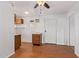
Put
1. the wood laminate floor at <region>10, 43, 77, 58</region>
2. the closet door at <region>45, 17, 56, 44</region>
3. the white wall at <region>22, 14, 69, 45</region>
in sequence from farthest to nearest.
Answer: the closet door at <region>45, 17, 56, 44</region>
the white wall at <region>22, 14, 69, 45</region>
the wood laminate floor at <region>10, 43, 77, 58</region>

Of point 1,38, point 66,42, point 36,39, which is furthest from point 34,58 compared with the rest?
point 66,42

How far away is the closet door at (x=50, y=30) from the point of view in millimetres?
9391

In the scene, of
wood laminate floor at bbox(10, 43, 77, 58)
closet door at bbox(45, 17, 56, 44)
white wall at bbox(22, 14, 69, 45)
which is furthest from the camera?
closet door at bbox(45, 17, 56, 44)

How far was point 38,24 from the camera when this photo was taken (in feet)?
32.1

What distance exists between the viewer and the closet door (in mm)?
9391

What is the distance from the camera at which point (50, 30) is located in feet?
31.0

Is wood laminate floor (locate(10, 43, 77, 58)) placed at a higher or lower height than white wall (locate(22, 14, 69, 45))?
lower

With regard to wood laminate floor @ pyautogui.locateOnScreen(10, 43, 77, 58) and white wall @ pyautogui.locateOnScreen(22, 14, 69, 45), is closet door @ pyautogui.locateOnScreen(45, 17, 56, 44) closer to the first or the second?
white wall @ pyautogui.locateOnScreen(22, 14, 69, 45)

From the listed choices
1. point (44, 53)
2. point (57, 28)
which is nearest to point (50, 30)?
point (57, 28)

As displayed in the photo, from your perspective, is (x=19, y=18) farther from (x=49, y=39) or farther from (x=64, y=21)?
(x=64, y=21)

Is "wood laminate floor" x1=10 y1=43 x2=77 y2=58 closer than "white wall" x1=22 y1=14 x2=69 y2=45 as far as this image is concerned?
Yes

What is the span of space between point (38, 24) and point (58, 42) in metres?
2.02

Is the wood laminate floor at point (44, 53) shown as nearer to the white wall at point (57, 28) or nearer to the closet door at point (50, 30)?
the white wall at point (57, 28)

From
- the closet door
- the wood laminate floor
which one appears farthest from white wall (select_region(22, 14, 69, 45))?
the wood laminate floor
